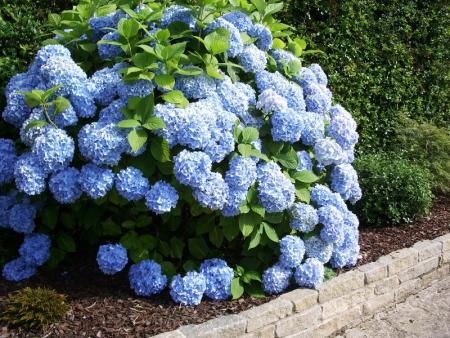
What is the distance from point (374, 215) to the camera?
546 cm

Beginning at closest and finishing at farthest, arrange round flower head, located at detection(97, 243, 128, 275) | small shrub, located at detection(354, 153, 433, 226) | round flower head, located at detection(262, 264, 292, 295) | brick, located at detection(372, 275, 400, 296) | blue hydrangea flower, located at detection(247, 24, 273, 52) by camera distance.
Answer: round flower head, located at detection(97, 243, 128, 275) < round flower head, located at detection(262, 264, 292, 295) < blue hydrangea flower, located at detection(247, 24, 273, 52) < brick, located at detection(372, 275, 400, 296) < small shrub, located at detection(354, 153, 433, 226)

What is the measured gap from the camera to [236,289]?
3.77 m

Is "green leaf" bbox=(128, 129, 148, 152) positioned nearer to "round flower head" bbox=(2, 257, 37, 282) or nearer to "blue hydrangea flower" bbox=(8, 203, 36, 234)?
"blue hydrangea flower" bbox=(8, 203, 36, 234)

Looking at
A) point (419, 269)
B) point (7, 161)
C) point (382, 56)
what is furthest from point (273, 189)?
point (382, 56)

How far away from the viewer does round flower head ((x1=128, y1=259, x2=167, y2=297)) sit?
369 cm

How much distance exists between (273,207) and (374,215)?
6.68ft

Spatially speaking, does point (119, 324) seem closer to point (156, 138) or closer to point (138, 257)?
point (138, 257)

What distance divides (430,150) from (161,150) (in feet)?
12.8

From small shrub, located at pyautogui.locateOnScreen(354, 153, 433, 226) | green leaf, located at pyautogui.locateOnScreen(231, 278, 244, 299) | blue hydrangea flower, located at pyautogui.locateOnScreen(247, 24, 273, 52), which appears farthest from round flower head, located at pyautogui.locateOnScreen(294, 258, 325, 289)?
small shrub, located at pyautogui.locateOnScreen(354, 153, 433, 226)

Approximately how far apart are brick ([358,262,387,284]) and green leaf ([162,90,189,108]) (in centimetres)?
181

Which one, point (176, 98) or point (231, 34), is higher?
point (231, 34)

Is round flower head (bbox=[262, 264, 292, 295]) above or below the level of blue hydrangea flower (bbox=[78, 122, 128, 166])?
below

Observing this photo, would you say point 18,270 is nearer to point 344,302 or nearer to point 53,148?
point 53,148

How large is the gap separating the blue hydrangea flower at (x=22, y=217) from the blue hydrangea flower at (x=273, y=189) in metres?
1.46
